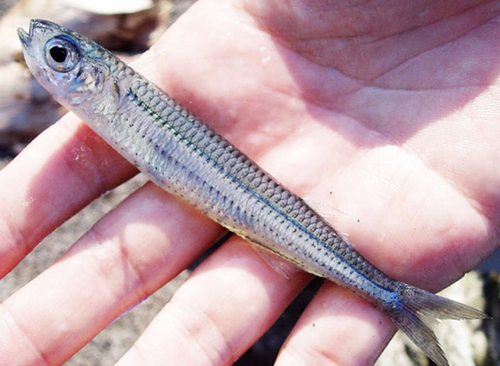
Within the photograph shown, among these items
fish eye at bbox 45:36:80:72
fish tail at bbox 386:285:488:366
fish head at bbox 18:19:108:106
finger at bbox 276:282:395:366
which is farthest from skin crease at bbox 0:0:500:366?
fish eye at bbox 45:36:80:72

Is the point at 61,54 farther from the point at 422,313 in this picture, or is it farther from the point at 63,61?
the point at 422,313

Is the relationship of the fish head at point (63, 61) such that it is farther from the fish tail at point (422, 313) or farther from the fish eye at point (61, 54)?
the fish tail at point (422, 313)

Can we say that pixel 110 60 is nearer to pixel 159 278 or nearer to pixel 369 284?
pixel 159 278

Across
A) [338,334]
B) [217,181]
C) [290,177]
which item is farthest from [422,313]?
[217,181]

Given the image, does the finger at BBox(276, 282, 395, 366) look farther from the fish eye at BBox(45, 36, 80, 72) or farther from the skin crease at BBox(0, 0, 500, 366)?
the fish eye at BBox(45, 36, 80, 72)

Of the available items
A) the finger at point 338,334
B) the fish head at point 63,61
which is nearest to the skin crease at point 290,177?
the finger at point 338,334

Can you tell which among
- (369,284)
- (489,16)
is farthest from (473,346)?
(489,16)
